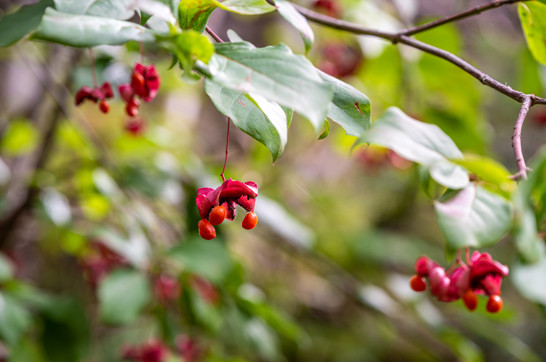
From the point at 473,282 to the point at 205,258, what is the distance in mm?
572

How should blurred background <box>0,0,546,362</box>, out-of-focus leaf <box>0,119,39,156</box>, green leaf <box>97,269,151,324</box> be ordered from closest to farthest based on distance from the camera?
green leaf <box>97,269,151,324</box>, blurred background <box>0,0,546,362</box>, out-of-focus leaf <box>0,119,39,156</box>

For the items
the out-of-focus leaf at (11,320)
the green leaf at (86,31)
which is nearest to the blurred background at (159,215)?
the out-of-focus leaf at (11,320)

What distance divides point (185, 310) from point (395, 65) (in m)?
0.87

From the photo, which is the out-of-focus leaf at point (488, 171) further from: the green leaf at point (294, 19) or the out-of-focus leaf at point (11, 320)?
the out-of-focus leaf at point (11, 320)

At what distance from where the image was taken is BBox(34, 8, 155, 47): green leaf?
39 cm

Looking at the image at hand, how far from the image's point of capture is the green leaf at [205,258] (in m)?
0.96

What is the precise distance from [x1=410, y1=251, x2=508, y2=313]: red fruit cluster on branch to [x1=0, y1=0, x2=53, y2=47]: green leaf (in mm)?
525

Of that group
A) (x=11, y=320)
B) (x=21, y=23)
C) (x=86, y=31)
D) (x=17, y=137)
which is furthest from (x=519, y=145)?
(x=17, y=137)

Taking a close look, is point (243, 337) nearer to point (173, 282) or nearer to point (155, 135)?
point (173, 282)

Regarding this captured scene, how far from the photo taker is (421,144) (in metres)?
0.46

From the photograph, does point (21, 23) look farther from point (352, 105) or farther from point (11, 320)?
point (11, 320)

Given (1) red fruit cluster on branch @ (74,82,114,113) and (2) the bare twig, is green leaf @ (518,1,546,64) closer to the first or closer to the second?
(2) the bare twig

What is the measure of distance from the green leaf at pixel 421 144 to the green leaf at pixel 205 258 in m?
0.60

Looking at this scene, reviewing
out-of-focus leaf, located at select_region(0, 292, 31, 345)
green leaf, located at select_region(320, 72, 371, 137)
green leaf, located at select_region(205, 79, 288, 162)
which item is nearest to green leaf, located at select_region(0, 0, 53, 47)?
green leaf, located at select_region(205, 79, 288, 162)
